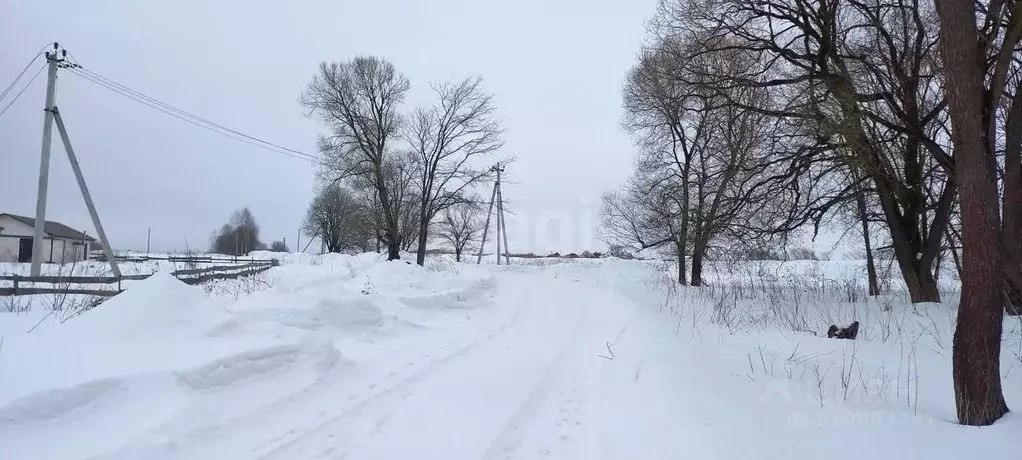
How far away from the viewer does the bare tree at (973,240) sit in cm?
366

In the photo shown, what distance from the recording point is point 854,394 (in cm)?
465

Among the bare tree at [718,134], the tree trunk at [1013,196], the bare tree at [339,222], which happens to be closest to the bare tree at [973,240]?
the tree trunk at [1013,196]

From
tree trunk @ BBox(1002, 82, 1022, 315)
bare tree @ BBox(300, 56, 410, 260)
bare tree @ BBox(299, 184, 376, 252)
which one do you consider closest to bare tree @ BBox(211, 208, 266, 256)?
bare tree @ BBox(299, 184, 376, 252)

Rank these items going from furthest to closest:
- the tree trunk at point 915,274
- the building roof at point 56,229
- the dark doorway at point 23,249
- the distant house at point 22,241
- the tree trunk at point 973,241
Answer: the building roof at point 56,229 → the dark doorway at point 23,249 → the distant house at point 22,241 → the tree trunk at point 915,274 → the tree trunk at point 973,241

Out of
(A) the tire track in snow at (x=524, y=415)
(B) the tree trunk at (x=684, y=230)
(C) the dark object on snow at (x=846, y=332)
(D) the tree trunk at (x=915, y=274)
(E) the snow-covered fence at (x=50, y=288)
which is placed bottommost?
(A) the tire track in snow at (x=524, y=415)

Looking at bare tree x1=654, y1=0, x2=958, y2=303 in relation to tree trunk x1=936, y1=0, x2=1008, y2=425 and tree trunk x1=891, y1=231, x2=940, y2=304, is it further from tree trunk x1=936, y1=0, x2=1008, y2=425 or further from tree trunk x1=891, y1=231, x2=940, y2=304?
tree trunk x1=936, y1=0, x2=1008, y2=425

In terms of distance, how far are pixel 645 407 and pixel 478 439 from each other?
60.2 inches

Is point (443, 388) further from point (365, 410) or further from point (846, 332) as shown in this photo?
point (846, 332)

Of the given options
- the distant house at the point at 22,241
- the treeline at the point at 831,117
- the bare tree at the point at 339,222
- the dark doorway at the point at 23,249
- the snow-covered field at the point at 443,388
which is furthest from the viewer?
the bare tree at the point at 339,222

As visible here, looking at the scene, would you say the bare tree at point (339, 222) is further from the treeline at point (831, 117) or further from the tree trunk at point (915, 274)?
the tree trunk at point (915, 274)

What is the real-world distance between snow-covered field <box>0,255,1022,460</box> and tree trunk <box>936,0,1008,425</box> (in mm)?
243

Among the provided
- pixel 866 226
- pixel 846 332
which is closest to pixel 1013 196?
pixel 846 332

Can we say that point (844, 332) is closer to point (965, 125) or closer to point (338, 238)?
point (965, 125)

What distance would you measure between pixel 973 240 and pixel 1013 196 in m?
4.12
